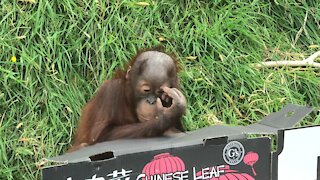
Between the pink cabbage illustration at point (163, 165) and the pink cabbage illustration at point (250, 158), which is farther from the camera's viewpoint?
the pink cabbage illustration at point (250, 158)

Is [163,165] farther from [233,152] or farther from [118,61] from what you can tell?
[118,61]

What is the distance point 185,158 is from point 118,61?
1.72 metres

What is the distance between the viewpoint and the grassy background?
2.63m

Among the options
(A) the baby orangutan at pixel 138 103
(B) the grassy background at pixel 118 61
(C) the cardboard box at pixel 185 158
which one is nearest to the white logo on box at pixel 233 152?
(C) the cardboard box at pixel 185 158

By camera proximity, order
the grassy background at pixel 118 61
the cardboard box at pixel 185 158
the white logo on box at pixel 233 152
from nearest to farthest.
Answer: the cardboard box at pixel 185 158, the white logo on box at pixel 233 152, the grassy background at pixel 118 61

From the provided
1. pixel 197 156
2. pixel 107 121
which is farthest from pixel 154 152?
pixel 107 121

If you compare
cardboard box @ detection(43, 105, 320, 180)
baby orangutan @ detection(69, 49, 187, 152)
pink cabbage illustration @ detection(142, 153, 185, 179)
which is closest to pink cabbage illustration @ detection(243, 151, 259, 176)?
cardboard box @ detection(43, 105, 320, 180)

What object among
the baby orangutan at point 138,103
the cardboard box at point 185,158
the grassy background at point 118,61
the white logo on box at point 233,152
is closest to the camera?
the cardboard box at point 185,158

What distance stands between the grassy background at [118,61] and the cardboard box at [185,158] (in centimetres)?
143

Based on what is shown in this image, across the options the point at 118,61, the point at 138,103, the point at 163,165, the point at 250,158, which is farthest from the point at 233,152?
the point at 118,61

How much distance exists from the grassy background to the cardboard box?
56.3 inches

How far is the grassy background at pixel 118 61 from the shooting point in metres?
2.63

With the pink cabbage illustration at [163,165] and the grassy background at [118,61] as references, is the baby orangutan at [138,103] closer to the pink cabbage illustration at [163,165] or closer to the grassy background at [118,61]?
the grassy background at [118,61]

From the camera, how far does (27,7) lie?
9.62ft
